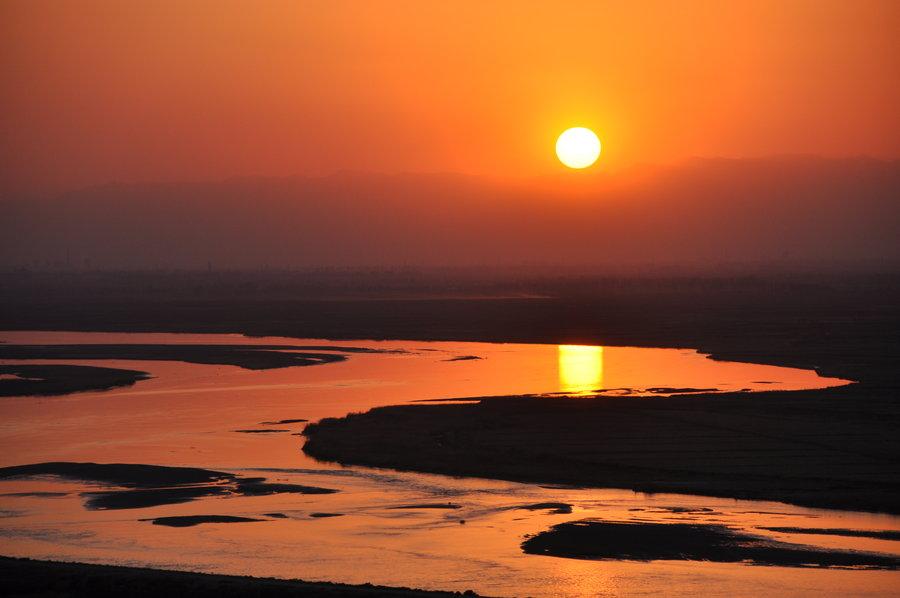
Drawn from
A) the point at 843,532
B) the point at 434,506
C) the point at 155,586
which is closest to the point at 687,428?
the point at 434,506

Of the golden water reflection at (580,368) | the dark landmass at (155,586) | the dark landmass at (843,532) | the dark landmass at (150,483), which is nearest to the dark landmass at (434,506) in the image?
the dark landmass at (150,483)

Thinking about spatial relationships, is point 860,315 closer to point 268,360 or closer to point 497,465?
point 268,360

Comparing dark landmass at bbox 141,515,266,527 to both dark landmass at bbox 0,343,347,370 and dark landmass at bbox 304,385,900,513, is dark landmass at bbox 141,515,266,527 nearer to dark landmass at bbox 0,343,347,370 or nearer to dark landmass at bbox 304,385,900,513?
dark landmass at bbox 304,385,900,513

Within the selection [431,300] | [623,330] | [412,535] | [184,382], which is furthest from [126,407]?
[431,300]

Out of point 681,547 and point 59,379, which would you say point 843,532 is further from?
point 59,379

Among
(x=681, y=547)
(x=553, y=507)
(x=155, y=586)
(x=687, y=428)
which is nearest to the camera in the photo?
(x=155, y=586)
